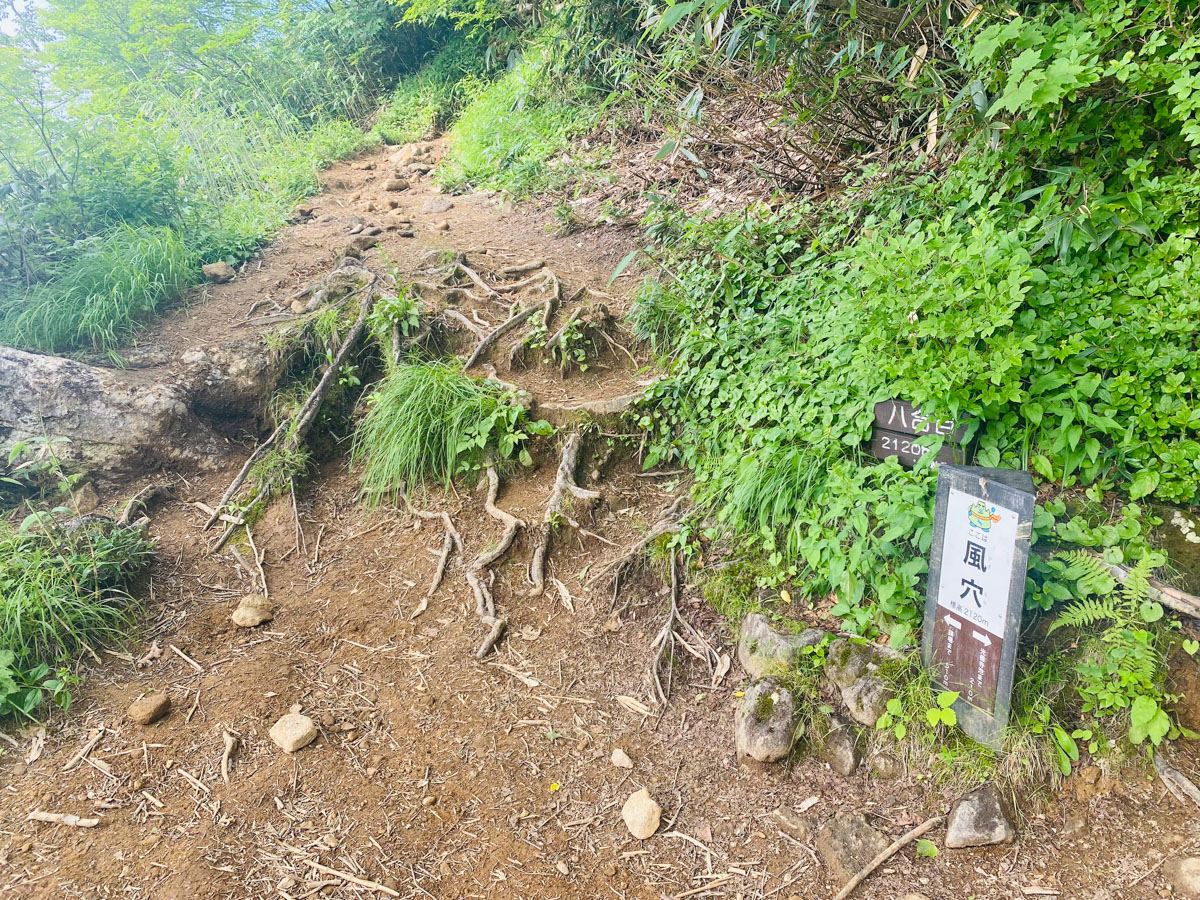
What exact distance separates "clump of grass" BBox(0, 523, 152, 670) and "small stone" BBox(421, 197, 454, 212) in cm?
591

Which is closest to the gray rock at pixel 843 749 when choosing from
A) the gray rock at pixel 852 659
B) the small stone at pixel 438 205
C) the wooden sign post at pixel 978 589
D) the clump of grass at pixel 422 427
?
the gray rock at pixel 852 659

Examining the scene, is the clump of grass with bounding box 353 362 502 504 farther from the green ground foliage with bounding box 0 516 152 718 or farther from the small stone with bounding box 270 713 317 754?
the small stone with bounding box 270 713 317 754

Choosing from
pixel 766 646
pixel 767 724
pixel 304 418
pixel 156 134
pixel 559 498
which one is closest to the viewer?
pixel 767 724

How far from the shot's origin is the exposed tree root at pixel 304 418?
471 centimetres

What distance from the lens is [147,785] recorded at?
281cm

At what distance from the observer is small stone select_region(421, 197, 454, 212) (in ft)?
28.2

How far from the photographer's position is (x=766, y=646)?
10.0 feet

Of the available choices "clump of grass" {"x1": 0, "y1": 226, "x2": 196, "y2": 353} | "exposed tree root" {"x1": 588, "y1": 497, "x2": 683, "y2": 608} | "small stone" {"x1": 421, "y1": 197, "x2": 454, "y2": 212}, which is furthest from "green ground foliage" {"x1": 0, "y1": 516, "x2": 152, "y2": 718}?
"small stone" {"x1": 421, "y1": 197, "x2": 454, "y2": 212}

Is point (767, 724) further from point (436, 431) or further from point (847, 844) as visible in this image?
point (436, 431)

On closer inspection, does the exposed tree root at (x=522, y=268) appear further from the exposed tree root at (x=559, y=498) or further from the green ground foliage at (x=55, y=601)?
the green ground foliage at (x=55, y=601)

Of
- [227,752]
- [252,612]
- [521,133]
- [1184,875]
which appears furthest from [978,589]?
[521,133]

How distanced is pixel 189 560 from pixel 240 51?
1268cm

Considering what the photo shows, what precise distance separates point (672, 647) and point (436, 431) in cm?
226

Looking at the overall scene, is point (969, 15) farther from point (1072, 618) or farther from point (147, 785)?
point (147, 785)
